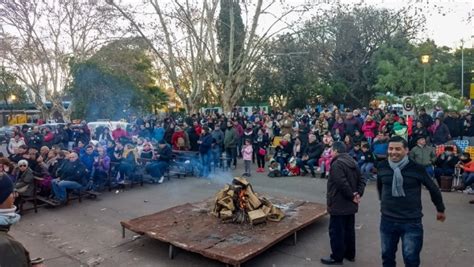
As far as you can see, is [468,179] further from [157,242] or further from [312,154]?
[157,242]

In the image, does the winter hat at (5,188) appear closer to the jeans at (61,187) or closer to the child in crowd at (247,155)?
the jeans at (61,187)

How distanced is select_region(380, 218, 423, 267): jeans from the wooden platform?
1711 millimetres

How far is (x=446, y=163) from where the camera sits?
9.73 meters

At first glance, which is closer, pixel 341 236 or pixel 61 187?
pixel 341 236

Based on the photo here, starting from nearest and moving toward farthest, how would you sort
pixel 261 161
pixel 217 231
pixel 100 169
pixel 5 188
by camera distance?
1. pixel 5 188
2. pixel 217 231
3. pixel 100 169
4. pixel 261 161

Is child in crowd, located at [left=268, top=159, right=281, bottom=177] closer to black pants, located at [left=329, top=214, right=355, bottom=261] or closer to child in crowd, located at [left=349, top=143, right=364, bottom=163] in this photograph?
child in crowd, located at [left=349, top=143, right=364, bottom=163]

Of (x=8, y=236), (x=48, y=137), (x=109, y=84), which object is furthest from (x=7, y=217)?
(x=109, y=84)

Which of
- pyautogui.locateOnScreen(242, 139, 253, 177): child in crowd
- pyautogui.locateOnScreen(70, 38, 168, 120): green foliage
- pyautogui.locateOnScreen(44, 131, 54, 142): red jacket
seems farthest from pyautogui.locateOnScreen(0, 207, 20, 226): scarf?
pyautogui.locateOnScreen(70, 38, 168, 120): green foliage

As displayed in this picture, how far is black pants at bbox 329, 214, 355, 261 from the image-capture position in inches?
205

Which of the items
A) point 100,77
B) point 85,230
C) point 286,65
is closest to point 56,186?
point 85,230

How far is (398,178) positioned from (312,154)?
8181 mm

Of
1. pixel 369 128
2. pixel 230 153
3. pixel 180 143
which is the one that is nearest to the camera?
pixel 369 128

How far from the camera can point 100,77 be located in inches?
1005

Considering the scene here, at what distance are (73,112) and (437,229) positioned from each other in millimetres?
24904
